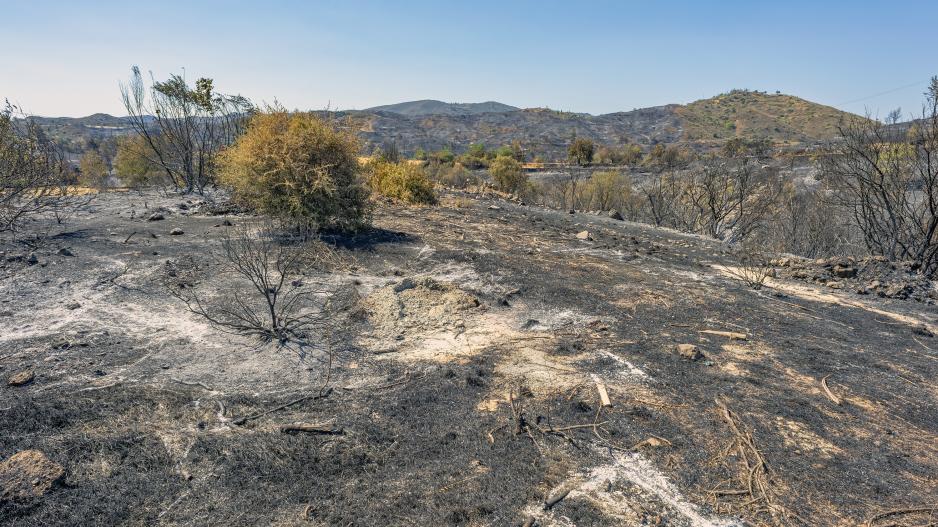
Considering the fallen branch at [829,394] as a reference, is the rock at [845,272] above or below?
above

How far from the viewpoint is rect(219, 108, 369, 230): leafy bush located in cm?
984

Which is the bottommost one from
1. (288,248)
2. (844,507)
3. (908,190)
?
(844,507)

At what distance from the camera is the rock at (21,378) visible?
4078 mm

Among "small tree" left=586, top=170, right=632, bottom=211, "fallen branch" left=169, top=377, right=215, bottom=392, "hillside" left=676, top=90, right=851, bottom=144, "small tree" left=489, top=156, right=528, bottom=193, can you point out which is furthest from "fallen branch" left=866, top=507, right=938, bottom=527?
"hillside" left=676, top=90, right=851, bottom=144

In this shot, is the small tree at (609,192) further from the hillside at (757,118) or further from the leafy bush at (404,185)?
the hillside at (757,118)

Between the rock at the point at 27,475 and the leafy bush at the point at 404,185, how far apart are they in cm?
1403

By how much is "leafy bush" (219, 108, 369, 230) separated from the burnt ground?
298cm

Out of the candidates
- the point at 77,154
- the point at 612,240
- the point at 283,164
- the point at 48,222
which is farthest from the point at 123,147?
the point at 77,154

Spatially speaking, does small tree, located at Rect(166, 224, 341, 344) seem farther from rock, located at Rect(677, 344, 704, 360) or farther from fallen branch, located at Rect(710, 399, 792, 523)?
fallen branch, located at Rect(710, 399, 792, 523)

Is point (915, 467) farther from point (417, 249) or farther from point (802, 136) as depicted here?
point (802, 136)

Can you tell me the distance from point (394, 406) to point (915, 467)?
3955 mm

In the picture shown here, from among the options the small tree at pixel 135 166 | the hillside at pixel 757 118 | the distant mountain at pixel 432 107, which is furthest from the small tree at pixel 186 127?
the distant mountain at pixel 432 107

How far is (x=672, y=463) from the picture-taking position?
3.37 metres

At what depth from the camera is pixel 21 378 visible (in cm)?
412
